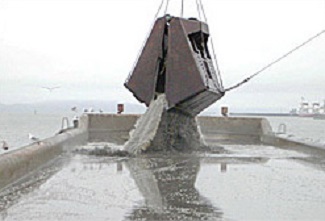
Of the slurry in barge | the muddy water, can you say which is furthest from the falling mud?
the muddy water

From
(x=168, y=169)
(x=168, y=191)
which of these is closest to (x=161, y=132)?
(x=168, y=169)

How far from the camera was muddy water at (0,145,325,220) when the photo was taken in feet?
17.4

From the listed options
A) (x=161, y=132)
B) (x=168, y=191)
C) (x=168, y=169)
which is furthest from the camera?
(x=161, y=132)

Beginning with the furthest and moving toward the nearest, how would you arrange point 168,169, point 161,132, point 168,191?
point 161,132 → point 168,169 → point 168,191

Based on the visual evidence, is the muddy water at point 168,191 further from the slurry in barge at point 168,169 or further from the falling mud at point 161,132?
the falling mud at point 161,132

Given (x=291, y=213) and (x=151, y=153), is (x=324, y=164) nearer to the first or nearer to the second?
(x=151, y=153)

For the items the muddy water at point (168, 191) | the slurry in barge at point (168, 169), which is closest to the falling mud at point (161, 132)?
the slurry in barge at point (168, 169)

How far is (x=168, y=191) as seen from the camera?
665cm

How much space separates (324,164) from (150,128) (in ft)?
11.5

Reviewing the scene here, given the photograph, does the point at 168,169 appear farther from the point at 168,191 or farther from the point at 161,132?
the point at 161,132

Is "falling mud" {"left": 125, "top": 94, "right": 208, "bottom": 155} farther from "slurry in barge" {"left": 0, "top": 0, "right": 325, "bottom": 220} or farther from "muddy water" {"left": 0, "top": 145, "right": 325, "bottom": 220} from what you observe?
"muddy water" {"left": 0, "top": 145, "right": 325, "bottom": 220}

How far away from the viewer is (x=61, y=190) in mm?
6574

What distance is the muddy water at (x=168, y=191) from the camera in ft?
17.4

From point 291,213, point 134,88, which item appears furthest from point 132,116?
point 291,213
